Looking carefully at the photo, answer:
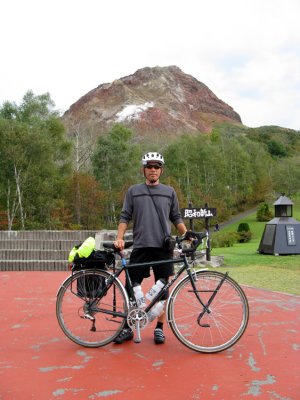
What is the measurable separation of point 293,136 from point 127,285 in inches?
3271

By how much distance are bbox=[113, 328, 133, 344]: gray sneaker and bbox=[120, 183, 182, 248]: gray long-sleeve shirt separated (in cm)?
72

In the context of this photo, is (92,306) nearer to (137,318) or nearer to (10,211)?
(137,318)

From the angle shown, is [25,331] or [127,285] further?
[25,331]

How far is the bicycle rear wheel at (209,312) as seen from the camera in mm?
3412

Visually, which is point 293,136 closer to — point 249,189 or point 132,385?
point 249,189

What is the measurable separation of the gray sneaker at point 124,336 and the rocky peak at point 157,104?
85.7 metres

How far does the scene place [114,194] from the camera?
98.2 ft

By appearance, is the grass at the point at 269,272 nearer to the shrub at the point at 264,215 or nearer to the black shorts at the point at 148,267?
the black shorts at the point at 148,267

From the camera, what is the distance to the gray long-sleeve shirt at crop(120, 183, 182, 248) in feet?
11.9

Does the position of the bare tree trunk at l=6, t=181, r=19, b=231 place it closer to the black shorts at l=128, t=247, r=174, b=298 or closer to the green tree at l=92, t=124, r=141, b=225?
the green tree at l=92, t=124, r=141, b=225

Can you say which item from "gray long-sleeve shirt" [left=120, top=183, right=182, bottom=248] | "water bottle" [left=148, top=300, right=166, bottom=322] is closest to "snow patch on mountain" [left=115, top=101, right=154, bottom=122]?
"gray long-sleeve shirt" [left=120, top=183, right=182, bottom=248]

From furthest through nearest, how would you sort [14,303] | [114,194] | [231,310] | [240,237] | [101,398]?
[114,194] < [240,237] < [14,303] < [231,310] < [101,398]

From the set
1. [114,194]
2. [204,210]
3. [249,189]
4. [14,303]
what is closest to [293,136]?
[249,189]

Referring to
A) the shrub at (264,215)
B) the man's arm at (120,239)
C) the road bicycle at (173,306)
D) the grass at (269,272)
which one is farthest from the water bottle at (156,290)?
the shrub at (264,215)
